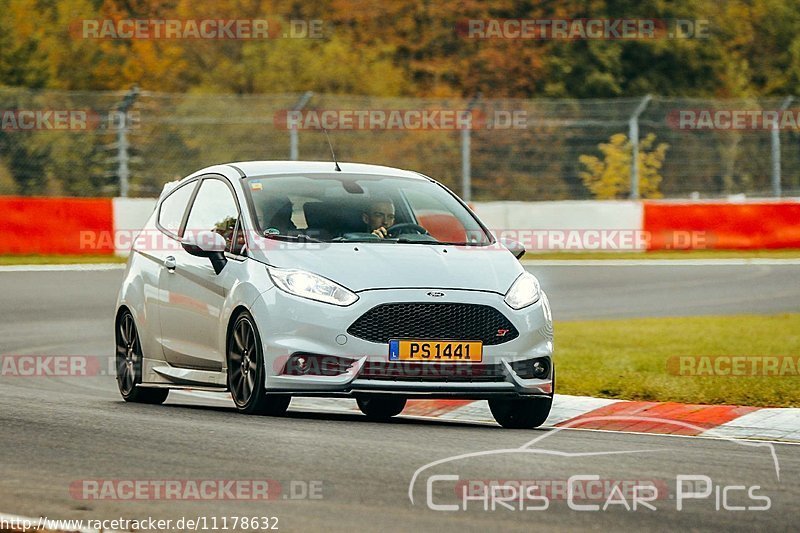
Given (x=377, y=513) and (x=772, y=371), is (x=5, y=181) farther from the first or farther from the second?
(x=377, y=513)

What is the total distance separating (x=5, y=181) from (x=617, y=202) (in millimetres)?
10521

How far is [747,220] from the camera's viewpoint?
1145 inches

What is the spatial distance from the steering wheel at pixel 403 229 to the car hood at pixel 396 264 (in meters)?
0.34

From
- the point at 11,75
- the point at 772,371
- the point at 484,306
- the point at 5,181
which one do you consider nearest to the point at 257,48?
the point at 11,75

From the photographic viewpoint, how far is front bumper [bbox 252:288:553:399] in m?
9.39

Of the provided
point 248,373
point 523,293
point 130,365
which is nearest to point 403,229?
point 523,293

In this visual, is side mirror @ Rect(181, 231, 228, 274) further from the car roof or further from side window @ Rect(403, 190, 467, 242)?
side window @ Rect(403, 190, 467, 242)

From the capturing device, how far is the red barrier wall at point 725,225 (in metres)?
28.8

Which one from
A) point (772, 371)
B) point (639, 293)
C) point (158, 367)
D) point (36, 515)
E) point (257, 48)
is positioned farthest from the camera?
point (257, 48)

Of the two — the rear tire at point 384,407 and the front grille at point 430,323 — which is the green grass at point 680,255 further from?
the front grille at point 430,323

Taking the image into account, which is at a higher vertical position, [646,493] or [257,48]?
[257,48]

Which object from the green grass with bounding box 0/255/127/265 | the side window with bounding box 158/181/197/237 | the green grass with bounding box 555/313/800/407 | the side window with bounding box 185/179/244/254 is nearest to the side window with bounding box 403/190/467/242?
the side window with bounding box 185/179/244/254

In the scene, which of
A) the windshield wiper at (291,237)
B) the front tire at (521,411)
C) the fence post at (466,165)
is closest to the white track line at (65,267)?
the fence post at (466,165)

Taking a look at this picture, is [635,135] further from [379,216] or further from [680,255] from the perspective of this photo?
[379,216]
